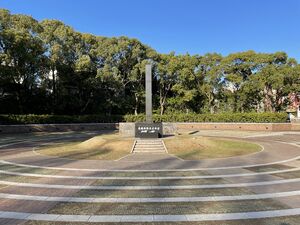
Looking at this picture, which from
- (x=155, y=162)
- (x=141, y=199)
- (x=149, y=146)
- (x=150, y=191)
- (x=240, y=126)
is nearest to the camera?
(x=141, y=199)

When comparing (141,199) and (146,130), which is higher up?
(146,130)

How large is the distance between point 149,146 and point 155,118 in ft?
85.1

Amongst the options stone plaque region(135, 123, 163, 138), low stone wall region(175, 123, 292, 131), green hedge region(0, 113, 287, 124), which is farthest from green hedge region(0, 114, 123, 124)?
stone plaque region(135, 123, 163, 138)

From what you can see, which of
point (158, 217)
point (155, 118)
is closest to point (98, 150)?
point (158, 217)

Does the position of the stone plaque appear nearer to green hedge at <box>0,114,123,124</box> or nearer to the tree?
the tree

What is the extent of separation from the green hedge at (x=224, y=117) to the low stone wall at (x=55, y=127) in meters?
4.00

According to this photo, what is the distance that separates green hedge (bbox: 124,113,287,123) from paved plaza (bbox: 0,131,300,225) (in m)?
27.1

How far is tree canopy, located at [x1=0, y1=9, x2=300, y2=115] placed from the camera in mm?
41334

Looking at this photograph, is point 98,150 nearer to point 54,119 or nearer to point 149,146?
point 149,146

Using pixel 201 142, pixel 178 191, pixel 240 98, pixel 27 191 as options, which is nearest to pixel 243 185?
pixel 178 191

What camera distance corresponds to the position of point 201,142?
23.7 m

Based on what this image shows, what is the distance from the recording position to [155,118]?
160 ft

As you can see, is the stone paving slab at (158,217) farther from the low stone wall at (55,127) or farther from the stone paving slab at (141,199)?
the low stone wall at (55,127)

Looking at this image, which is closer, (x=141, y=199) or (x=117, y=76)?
(x=141, y=199)
